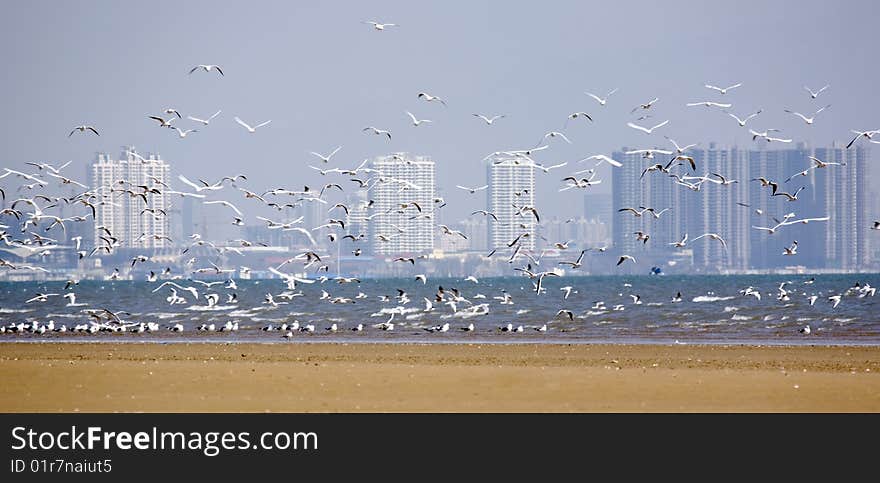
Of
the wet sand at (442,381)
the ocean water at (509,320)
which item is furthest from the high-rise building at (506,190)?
the wet sand at (442,381)

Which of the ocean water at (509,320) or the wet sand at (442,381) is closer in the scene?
the wet sand at (442,381)

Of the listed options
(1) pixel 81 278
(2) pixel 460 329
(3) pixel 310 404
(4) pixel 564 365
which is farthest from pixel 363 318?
(1) pixel 81 278

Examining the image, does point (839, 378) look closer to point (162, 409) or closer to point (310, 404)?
point (310, 404)

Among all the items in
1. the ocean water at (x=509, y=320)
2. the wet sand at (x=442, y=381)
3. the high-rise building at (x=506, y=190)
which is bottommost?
the ocean water at (x=509, y=320)

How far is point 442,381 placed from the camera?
27844mm

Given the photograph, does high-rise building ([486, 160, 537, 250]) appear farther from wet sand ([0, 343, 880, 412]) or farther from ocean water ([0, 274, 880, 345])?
wet sand ([0, 343, 880, 412])

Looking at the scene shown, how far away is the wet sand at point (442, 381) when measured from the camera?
936 inches

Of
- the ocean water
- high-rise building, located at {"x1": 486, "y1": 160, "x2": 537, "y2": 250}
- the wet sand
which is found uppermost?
high-rise building, located at {"x1": 486, "y1": 160, "x2": 537, "y2": 250}

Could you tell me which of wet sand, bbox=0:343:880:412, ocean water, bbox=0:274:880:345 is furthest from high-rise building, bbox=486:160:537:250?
wet sand, bbox=0:343:880:412

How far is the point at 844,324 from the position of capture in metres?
54.9

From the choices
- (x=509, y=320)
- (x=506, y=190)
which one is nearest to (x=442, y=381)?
(x=509, y=320)

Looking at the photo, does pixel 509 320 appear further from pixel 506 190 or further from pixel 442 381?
pixel 506 190

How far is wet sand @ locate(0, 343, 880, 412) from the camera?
78.0ft

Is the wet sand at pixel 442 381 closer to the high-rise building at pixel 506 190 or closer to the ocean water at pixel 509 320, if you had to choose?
the ocean water at pixel 509 320
